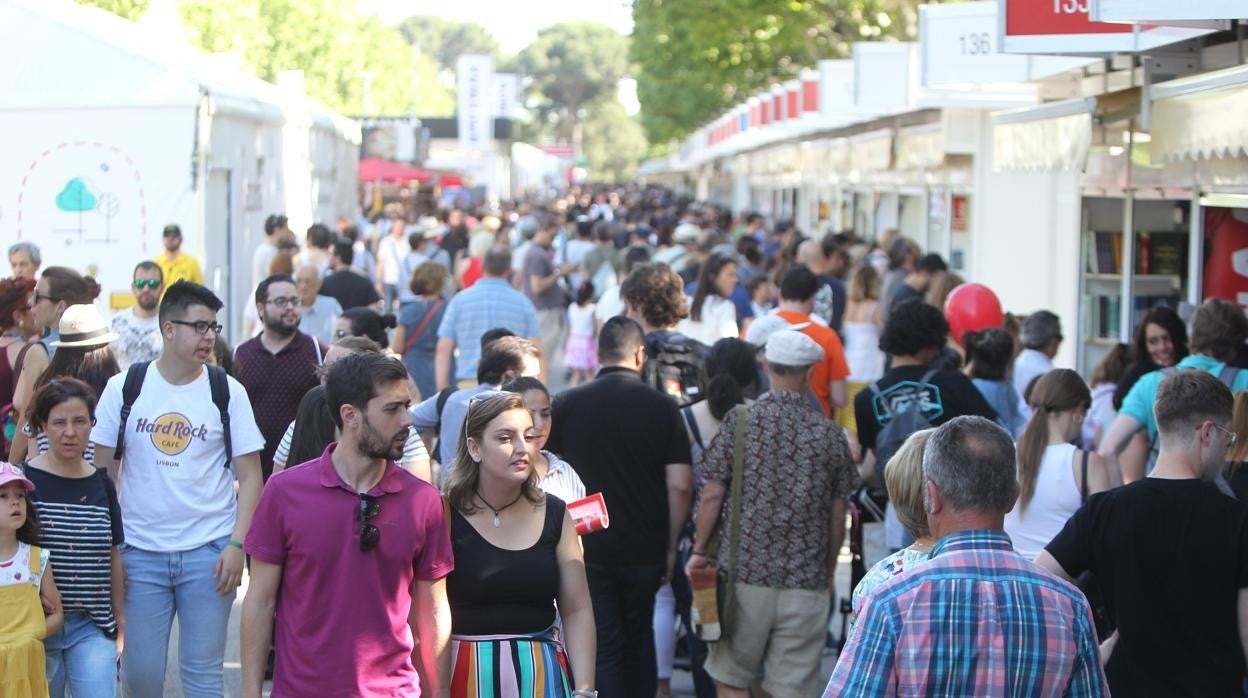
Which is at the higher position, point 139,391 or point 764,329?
point 764,329

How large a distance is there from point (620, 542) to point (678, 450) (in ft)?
1.40

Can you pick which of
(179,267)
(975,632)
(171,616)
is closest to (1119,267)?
(179,267)

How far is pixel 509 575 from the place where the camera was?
Answer: 14.2ft

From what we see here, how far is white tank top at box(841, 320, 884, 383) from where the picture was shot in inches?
427

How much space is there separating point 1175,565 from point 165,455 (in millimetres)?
3338

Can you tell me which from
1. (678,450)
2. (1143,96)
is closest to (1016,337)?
(1143,96)

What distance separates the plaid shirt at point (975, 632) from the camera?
10.6 feet

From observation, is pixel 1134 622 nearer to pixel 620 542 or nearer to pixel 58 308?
pixel 620 542

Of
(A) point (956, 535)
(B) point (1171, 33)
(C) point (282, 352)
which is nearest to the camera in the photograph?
(A) point (956, 535)

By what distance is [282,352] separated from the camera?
694 cm

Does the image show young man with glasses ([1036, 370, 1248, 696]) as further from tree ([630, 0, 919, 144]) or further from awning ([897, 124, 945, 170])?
tree ([630, 0, 919, 144])

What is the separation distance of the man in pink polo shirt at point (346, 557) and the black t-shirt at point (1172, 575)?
6.04 ft

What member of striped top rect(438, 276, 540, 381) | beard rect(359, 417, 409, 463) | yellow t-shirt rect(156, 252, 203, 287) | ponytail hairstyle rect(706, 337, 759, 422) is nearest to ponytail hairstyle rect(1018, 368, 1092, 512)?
ponytail hairstyle rect(706, 337, 759, 422)

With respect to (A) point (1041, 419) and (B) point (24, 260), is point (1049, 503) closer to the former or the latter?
(A) point (1041, 419)
